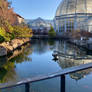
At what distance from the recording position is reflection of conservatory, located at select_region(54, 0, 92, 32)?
35991mm

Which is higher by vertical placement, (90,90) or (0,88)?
(0,88)

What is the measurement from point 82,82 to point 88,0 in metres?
43.2

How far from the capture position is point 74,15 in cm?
3706

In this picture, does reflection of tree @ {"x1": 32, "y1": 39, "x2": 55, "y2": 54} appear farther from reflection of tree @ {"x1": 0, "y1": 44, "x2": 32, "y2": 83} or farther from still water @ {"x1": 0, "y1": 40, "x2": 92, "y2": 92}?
reflection of tree @ {"x1": 0, "y1": 44, "x2": 32, "y2": 83}

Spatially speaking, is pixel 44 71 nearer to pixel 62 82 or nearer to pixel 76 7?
pixel 62 82

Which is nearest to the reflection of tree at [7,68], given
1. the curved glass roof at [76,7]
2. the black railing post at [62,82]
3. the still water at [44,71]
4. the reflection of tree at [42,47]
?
the still water at [44,71]

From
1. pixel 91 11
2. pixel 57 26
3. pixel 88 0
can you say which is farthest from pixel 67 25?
pixel 88 0

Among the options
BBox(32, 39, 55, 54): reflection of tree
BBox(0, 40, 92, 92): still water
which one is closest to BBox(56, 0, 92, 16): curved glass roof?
BBox(32, 39, 55, 54): reflection of tree

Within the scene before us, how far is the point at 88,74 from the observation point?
1.75 m

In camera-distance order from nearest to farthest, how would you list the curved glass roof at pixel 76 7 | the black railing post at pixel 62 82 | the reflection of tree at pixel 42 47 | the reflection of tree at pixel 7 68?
the black railing post at pixel 62 82
the reflection of tree at pixel 7 68
the reflection of tree at pixel 42 47
the curved glass roof at pixel 76 7

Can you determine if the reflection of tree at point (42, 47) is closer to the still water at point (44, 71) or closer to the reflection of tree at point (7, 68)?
the still water at point (44, 71)

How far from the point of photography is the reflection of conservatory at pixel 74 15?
36.0 m

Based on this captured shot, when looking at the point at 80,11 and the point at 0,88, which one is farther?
the point at 80,11

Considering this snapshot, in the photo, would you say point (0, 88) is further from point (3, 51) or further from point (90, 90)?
point (3, 51)
